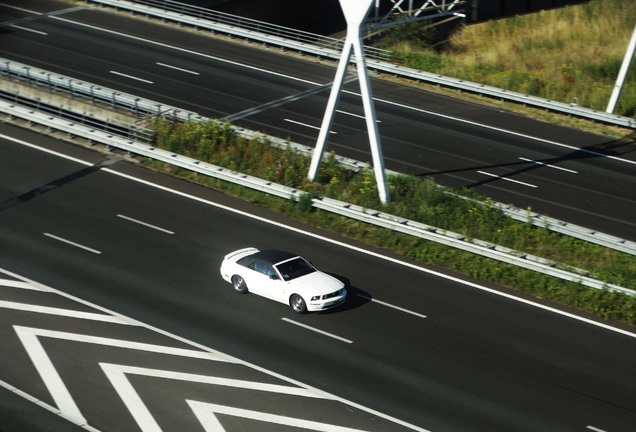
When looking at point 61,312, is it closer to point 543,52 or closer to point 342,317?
point 342,317

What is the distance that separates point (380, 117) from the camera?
4069 centimetres

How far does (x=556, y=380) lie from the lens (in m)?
21.8

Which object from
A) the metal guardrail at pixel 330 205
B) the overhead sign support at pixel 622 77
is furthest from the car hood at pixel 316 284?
the overhead sign support at pixel 622 77

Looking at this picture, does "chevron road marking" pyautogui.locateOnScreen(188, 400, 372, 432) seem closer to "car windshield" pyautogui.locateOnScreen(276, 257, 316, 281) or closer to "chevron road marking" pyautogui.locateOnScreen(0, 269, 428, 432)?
"chevron road marking" pyautogui.locateOnScreen(0, 269, 428, 432)

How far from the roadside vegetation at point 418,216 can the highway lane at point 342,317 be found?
84 centimetres

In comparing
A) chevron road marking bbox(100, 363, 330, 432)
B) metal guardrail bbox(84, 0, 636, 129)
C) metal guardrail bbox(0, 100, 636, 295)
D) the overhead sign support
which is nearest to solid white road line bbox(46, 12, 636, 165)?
metal guardrail bbox(84, 0, 636, 129)

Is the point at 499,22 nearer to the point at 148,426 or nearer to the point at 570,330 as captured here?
the point at 570,330

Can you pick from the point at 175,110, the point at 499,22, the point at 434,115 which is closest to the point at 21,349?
the point at 175,110

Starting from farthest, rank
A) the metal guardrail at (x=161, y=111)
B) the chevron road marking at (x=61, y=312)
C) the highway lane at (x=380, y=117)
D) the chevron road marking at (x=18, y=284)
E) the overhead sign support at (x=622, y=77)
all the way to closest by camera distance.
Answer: the overhead sign support at (x=622, y=77)
the highway lane at (x=380, y=117)
the metal guardrail at (x=161, y=111)
the chevron road marking at (x=18, y=284)
the chevron road marking at (x=61, y=312)

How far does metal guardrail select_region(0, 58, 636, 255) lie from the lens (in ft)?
95.7

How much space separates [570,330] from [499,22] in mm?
39250

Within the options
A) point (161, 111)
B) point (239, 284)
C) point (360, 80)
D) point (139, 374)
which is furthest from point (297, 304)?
point (161, 111)

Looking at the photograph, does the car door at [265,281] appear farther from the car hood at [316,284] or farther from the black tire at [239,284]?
the car hood at [316,284]

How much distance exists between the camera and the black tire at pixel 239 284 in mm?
25453
